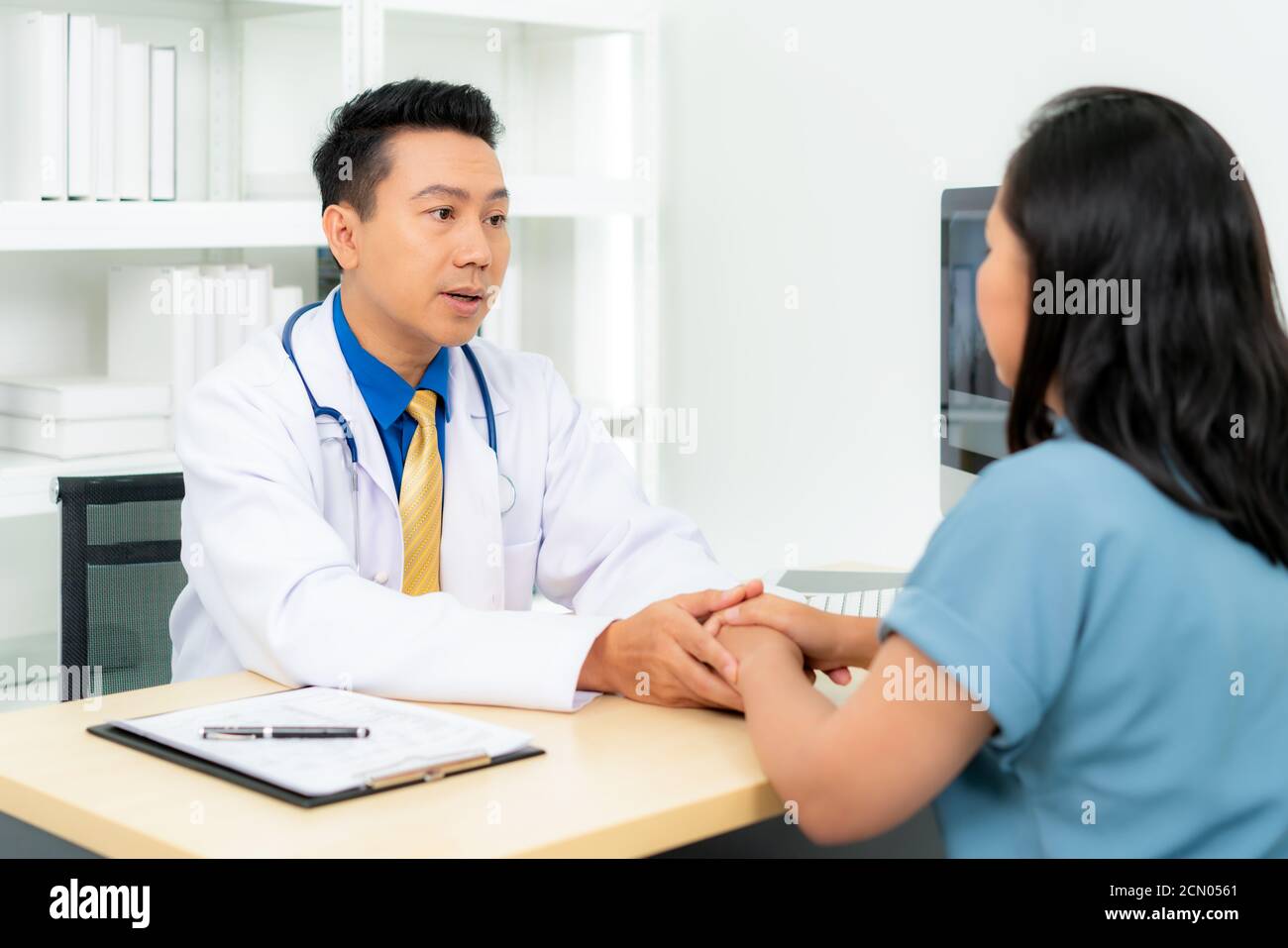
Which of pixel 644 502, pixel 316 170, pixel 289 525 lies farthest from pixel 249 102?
pixel 289 525

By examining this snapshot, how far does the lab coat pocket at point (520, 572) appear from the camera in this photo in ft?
5.89

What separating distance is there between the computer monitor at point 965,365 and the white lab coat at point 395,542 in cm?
39

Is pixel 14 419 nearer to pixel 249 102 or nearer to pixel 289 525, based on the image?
pixel 249 102

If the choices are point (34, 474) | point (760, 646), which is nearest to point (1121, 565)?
point (760, 646)

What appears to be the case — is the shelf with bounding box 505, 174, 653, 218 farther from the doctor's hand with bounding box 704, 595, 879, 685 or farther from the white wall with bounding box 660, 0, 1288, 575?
the doctor's hand with bounding box 704, 595, 879, 685

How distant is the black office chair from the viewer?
72.1 inches

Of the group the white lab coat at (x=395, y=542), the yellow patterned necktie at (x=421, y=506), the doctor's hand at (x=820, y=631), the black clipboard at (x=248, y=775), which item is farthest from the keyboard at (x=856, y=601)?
the black clipboard at (x=248, y=775)

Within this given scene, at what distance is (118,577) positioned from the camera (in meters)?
1.86

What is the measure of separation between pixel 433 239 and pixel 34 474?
1.16m

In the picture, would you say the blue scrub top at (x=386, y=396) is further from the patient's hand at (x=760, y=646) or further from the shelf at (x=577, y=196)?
the shelf at (x=577, y=196)

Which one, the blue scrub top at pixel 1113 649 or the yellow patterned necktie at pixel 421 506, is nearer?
the blue scrub top at pixel 1113 649

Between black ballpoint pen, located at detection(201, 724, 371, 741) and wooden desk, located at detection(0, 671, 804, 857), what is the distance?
5 cm

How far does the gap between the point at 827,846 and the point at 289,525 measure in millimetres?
594

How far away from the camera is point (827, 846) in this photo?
144 centimetres
